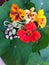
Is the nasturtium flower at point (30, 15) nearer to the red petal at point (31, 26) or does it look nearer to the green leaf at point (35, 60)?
the red petal at point (31, 26)

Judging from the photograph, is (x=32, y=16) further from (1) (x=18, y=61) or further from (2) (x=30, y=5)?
(1) (x=18, y=61)

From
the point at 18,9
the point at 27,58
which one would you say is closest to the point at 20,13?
the point at 18,9

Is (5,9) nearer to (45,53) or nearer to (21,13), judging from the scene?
(21,13)

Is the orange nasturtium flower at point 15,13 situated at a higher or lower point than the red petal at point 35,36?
higher

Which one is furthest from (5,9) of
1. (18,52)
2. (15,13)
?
(18,52)

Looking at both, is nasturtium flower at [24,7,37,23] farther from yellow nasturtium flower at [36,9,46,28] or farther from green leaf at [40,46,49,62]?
green leaf at [40,46,49,62]

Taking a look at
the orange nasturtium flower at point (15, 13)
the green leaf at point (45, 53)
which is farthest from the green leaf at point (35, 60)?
the orange nasturtium flower at point (15, 13)

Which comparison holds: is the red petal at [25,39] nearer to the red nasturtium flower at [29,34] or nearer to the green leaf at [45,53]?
the red nasturtium flower at [29,34]

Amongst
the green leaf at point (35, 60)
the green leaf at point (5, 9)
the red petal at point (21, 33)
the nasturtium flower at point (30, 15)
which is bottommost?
the green leaf at point (35, 60)

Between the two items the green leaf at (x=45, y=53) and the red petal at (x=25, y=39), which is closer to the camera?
the red petal at (x=25, y=39)
